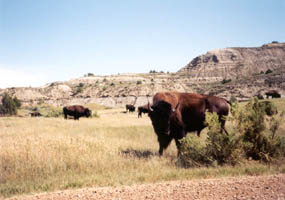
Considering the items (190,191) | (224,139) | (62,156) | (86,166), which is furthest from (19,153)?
(224,139)

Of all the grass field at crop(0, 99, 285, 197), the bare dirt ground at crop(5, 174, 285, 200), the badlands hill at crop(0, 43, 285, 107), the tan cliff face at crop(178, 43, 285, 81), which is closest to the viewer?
the bare dirt ground at crop(5, 174, 285, 200)

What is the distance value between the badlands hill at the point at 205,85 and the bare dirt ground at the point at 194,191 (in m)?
55.6

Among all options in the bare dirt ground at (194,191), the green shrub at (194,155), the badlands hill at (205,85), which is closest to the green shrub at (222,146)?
the green shrub at (194,155)

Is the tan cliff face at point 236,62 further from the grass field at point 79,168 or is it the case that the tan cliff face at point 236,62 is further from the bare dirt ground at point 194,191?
the bare dirt ground at point 194,191

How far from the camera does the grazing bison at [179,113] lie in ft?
23.3

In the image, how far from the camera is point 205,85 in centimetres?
9356

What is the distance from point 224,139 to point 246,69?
125 m

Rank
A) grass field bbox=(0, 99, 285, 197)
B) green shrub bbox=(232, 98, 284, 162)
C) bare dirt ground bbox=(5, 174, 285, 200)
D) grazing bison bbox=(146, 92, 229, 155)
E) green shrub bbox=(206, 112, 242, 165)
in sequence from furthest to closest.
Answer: grazing bison bbox=(146, 92, 229, 155)
green shrub bbox=(232, 98, 284, 162)
green shrub bbox=(206, 112, 242, 165)
grass field bbox=(0, 99, 285, 197)
bare dirt ground bbox=(5, 174, 285, 200)

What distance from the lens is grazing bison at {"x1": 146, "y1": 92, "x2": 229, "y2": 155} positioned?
7.09 meters

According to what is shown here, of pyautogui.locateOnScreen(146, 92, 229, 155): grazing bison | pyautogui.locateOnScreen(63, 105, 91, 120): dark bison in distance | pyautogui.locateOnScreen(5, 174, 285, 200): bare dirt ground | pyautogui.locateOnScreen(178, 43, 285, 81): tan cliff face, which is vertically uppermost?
pyautogui.locateOnScreen(178, 43, 285, 81): tan cliff face

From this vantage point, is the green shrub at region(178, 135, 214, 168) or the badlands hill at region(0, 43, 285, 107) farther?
the badlands hill at region(0, 43, 285, 107)

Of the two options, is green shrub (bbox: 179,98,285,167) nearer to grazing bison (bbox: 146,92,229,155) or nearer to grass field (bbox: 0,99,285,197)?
grass field (bbox: 0,99,285,197)

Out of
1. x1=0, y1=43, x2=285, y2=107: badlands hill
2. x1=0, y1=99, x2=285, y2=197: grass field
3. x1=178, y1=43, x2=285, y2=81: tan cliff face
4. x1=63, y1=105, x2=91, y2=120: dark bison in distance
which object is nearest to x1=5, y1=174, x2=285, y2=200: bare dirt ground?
x1=0, y1=99, x2=285, y2=197: grass field

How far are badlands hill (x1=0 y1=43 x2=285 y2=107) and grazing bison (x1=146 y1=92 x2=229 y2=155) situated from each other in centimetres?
5151
